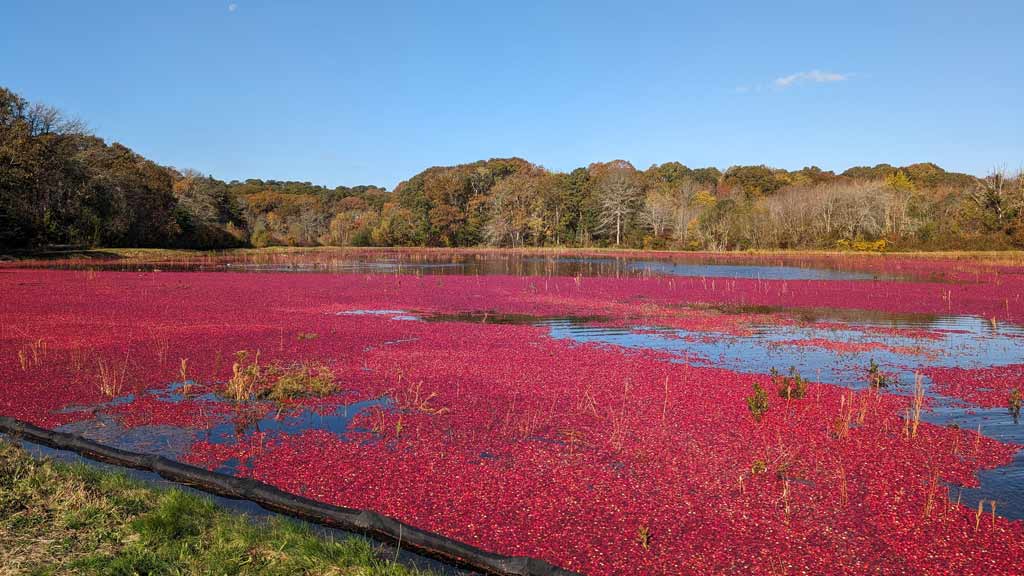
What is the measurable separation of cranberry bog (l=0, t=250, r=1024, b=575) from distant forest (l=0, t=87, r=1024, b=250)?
45.1 m

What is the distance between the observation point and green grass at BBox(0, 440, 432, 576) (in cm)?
479

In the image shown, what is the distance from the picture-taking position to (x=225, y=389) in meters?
11.5

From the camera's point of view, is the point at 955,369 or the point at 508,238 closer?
the point at 955,369

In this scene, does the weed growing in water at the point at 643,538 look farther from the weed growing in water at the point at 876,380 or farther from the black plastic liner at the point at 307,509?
the weed growing in water at the point at 876,380

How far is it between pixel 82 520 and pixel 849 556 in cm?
699

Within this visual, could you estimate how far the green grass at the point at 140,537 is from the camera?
4785 mm

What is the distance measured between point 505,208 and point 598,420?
9790cm

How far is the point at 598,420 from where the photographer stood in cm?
1005

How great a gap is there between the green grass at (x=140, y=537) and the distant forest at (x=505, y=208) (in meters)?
56.4

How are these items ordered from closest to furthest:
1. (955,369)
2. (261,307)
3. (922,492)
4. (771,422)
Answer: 1. (922,492)
2. (771,422)
3. (955,369)
4. (261,307)

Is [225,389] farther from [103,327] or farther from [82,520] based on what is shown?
[103,327]

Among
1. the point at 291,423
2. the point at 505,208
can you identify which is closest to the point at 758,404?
the point at 291,423

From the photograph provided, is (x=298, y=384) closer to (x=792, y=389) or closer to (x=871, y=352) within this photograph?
(x=792, y=389)

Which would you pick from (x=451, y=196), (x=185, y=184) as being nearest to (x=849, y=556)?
(x=185, y=184)
